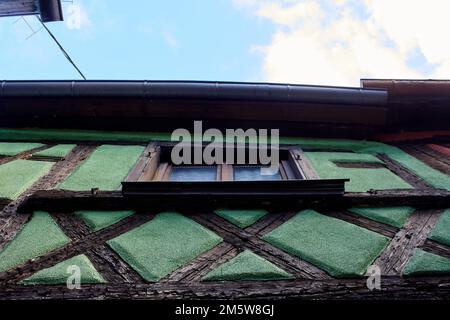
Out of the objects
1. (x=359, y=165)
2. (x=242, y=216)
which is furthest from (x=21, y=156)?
(x=359, y=165)

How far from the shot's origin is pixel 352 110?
4.51m

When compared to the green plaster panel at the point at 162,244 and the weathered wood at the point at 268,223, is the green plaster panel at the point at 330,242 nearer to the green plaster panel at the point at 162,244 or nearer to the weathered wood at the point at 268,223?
the weathered wood at the point at 268,223

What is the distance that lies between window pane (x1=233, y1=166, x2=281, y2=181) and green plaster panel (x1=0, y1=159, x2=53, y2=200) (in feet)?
Answer: 5.90

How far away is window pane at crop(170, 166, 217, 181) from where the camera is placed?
3805 millimetres

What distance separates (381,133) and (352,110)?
560 millimetres

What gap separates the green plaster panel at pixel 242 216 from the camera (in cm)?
267

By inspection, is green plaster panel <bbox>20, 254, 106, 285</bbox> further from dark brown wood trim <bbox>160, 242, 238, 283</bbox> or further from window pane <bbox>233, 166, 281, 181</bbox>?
window pane <bbox>233, 166, 281, 181</bbox>

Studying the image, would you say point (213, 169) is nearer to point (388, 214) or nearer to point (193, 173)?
point (193, 173)

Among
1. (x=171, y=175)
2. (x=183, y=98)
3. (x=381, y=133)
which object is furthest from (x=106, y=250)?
(x=381, y=133)

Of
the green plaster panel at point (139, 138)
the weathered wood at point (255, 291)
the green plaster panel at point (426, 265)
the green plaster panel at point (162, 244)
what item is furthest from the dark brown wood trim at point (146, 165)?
the green plaster panel at point (426, 265)

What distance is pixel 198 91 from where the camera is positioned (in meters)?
4.40

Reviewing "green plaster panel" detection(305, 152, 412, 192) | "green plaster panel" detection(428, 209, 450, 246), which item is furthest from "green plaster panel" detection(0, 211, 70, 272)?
"green plaster panel" detection(428, 209, 450, 246)

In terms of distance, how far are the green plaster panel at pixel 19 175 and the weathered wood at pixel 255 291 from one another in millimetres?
1224
